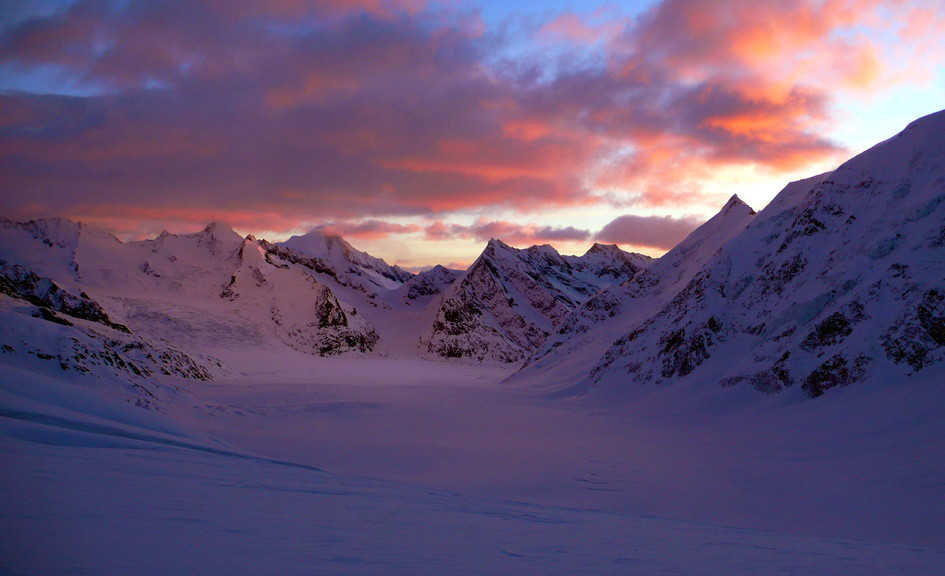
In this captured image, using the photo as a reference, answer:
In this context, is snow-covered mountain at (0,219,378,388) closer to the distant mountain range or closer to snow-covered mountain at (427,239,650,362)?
the distant mountain range

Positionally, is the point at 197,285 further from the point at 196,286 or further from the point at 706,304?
the point at 706,304

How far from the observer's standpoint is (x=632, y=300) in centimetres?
6275

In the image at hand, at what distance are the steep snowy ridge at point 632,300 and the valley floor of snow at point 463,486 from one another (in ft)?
95.6

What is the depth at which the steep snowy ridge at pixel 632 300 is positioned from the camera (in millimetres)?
57531

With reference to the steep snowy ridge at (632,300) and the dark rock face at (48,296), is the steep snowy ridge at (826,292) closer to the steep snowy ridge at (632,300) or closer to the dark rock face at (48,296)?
the steep snowy ridge at (632,300)

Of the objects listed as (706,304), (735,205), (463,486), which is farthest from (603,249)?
(463,486)

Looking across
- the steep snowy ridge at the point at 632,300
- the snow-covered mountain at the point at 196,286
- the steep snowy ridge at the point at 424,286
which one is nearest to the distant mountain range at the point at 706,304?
the steep snowy ridge at the point at 632,300

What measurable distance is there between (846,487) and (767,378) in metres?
13.5

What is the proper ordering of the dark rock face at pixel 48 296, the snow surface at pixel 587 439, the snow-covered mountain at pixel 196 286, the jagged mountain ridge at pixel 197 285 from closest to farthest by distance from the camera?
1. the snow surface at pixel 587 439
2. the dark rock face at pixel 48 296
3. the snow-covered mountain at pixel 196 286
4. the jagged mountain ridge at pixel 197 285

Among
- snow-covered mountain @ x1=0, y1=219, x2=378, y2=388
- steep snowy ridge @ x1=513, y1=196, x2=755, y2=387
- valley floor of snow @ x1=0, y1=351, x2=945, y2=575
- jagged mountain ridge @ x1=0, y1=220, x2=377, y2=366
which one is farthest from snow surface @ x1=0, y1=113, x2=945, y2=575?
jagged mountain ridge @ x1=0, y1=220, x2=377, y2=366

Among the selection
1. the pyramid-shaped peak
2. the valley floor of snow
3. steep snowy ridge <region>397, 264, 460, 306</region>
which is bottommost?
the valley floor of snow

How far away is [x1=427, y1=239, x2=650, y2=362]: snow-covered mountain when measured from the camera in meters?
111

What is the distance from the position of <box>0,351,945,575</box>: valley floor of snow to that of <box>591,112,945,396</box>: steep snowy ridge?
2139 millimetres

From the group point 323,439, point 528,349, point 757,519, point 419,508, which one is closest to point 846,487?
point 757,519
